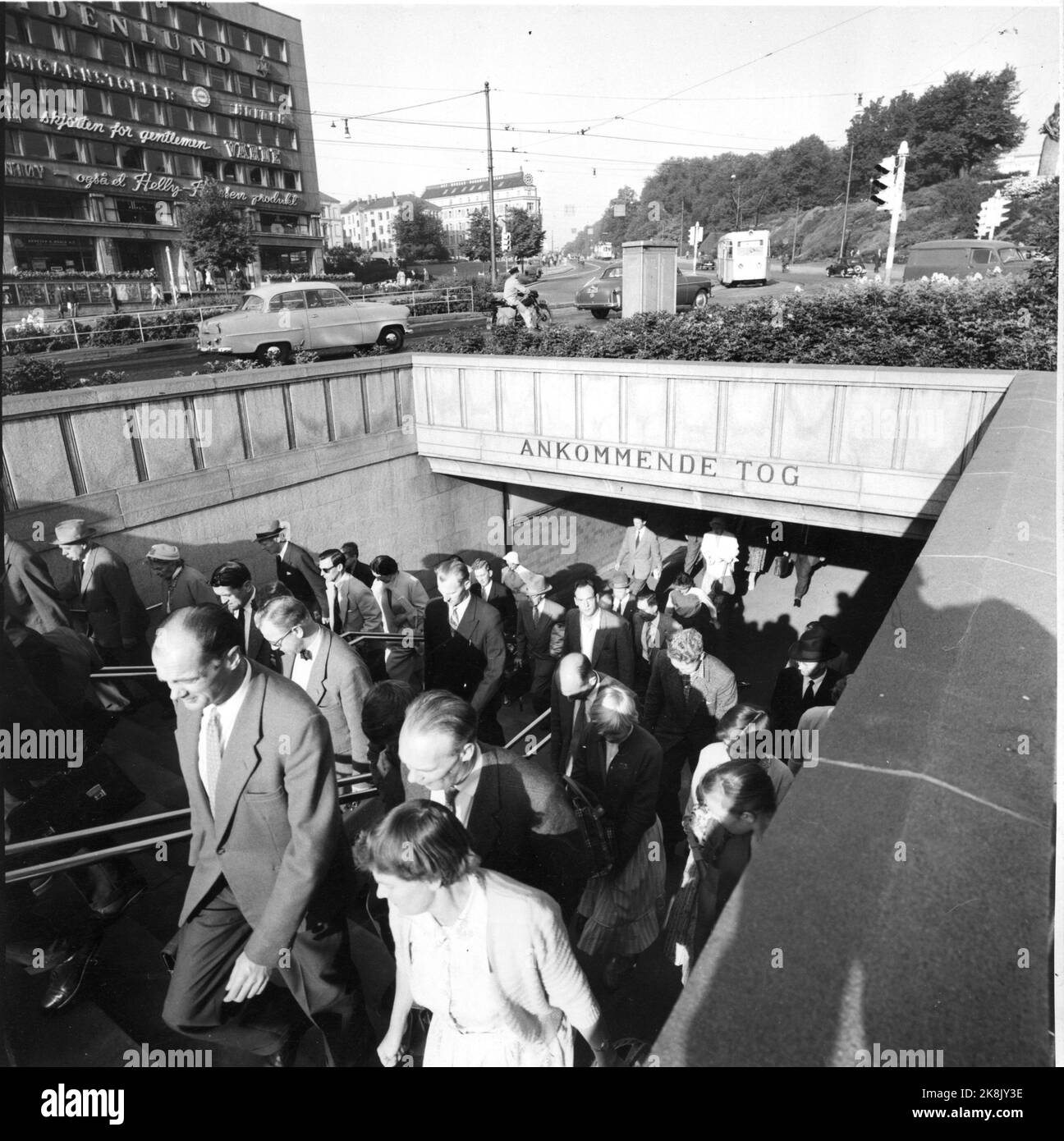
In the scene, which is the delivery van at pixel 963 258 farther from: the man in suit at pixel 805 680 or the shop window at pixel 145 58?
the shop window at pixel 145 58

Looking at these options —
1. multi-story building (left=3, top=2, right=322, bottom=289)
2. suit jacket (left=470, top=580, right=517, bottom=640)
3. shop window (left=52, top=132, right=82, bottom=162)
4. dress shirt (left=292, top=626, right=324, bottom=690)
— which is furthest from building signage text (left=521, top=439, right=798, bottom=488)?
shop window (left=52, top=132, right=82, bottom=162)

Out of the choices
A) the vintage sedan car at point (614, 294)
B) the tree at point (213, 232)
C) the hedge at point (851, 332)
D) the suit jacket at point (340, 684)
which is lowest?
the suit jacket at point (340, 684)

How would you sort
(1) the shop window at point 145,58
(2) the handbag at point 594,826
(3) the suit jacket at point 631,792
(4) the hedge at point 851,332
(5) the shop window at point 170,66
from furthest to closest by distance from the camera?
(5) the shop window at point 170,66 < (1) the shop window at point 145,58 < (4) the hedge at point 851,332 < (3) the suit jacket at point 631,792 < (2) the handbag at point 594,826

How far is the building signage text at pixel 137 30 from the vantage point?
4562 centimetres

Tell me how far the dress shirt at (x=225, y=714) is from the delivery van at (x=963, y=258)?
29.6 m

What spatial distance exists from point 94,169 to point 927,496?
57.1 metres

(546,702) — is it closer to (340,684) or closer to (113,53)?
(340,684)

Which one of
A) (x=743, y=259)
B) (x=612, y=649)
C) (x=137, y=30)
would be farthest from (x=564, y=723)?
(x=137, y=30)

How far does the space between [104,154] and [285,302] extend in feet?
159

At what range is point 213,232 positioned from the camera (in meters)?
40.4

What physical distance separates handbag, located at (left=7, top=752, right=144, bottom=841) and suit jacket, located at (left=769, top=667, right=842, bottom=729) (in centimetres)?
399

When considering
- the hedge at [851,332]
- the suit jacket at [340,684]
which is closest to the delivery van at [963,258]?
the hedge at [851,332]

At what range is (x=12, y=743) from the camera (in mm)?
3928
